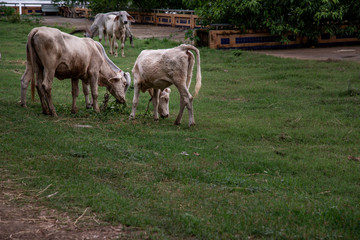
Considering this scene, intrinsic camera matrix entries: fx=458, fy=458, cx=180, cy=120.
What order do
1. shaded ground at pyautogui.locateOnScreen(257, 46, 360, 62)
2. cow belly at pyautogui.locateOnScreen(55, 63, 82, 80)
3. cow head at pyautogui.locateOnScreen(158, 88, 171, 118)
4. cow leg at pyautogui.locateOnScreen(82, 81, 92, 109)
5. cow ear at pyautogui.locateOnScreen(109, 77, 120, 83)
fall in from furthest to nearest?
shaded ground at pyautogui.locateOnScreen(257, 46, 360, 62), cow ear at pyautogui.locateOnScreen(109, 77, 120, 83), cow leg at pyautogui.locateOnScreen(82, 81, 92, 109), cow head at pyautogui.locateOnScreen(158, 88, 171, 118), cow belly at pyautogui.locateOnScreen(55, 63, 82, 80)

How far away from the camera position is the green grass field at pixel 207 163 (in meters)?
4.21

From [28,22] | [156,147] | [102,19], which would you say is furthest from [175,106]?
[28,22]

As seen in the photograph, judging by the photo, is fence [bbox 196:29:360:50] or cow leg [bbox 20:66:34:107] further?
fence [bbox 196:29:360:50]

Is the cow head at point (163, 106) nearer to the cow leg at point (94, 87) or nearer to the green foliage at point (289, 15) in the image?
the cow leg at point (94, 87)

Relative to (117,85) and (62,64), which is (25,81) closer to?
(62,64)

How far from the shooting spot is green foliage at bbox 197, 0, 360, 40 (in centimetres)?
1706

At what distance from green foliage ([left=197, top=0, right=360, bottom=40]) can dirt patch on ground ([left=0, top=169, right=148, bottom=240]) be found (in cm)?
1420

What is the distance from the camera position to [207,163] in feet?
19.4

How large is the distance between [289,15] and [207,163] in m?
13.5

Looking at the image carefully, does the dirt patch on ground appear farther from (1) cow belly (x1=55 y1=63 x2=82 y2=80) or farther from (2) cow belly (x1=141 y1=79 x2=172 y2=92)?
(2) cow belly (x1=141 y1=79 x2=172 y2=92)

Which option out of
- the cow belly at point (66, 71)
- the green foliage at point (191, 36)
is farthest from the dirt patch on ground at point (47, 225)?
the green foliage at point (191, 36)

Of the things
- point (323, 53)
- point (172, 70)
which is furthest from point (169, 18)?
point (172, 70)

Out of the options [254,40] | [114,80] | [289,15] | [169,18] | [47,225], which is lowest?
[47,225]

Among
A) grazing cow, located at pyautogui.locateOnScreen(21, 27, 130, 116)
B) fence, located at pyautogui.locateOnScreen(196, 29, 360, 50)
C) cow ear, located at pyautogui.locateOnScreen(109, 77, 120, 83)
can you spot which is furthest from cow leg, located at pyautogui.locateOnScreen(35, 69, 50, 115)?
fence, located at pyautogui.locateOnScreen(196, 29, 360, 50)
